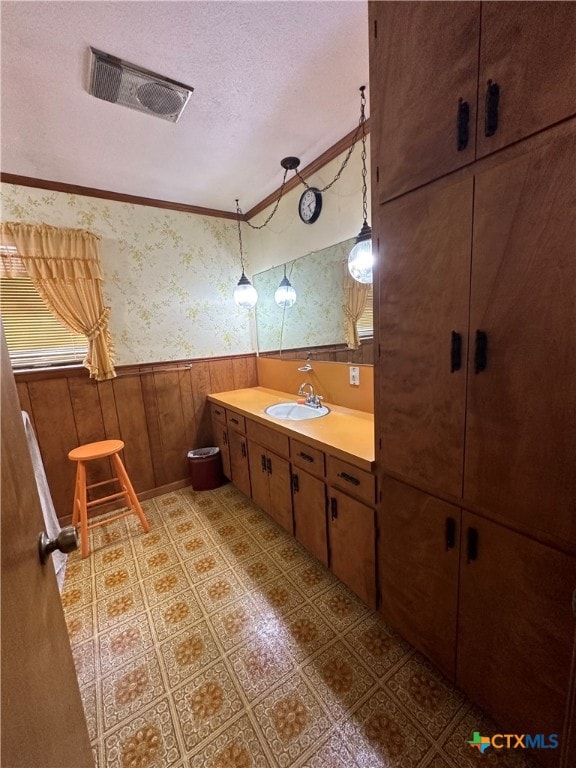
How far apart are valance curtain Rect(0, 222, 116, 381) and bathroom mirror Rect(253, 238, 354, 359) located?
1327 millimetres

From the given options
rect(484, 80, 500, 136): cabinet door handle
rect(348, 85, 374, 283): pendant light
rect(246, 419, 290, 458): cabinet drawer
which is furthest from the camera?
rect(246, 419, 290, 458): cabinet drawer

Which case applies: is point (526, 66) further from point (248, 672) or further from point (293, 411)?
point (248, 672)

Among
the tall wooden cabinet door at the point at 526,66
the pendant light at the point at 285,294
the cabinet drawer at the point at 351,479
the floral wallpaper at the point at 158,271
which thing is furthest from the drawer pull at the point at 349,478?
the floral wallpaper at the point at 158,271

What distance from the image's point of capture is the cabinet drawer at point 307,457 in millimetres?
1632

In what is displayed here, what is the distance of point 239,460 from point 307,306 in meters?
1.36

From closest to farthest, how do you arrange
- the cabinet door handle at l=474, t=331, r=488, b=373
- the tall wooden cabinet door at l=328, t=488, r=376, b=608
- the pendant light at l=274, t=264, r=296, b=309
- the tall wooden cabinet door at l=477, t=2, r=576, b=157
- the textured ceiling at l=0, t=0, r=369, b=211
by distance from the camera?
the tall wooden cabinet door at l=477, t=2, r=576, b=157 < the cabinet door handle at l=474, t=331, r=488, b=373 < the textured ceiling at l=0, t=0, r=369, b=211 < the tall wooden cabinet door at l=328, t=488, r=376, b=608 < the pendant light at l=274, t=264, r=296, b=309

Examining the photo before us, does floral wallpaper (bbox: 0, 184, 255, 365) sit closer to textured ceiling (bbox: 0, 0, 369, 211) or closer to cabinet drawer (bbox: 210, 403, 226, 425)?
textured ceiling (bbox: 0, 0, 369, 211)

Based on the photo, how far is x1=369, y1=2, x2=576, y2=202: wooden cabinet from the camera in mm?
700

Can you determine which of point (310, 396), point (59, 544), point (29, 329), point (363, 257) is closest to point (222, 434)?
point (310, 396)

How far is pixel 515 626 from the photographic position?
0.93 metres

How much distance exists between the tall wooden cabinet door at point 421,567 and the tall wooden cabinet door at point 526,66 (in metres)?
1.10

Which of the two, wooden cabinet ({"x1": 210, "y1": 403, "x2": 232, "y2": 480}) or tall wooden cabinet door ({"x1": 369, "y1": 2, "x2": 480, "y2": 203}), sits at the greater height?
tall wooden cabinet door ({"x1": 369, "y1": 2, "x2": 480, "y2": 203})

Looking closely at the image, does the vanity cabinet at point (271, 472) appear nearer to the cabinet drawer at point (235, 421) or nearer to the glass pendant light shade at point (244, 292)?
the cabinet drawer at point (235, 421)

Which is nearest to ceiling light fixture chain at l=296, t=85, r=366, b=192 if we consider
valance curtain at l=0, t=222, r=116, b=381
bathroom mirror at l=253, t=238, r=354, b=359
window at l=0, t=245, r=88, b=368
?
bathroom mirror at l=253, t=238, r=354, b=359
